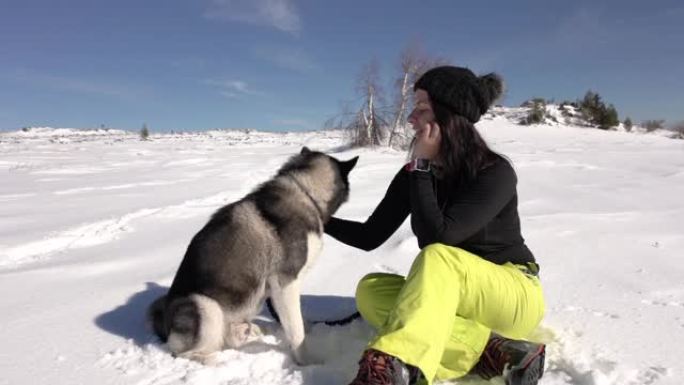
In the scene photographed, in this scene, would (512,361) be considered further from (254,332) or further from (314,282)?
(314,282)

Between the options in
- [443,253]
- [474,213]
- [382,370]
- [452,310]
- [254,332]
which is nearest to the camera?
[382,370]

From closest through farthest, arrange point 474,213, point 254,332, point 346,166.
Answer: point 474,213 < point 254,332 < point 346,166

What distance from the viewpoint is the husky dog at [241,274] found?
8.38 feet

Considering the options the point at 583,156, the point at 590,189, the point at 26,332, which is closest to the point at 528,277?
the point at 26,332

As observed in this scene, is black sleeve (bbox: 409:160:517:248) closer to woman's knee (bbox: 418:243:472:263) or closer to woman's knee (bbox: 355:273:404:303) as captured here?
woman's knee (bbox: 418:243:472:263)

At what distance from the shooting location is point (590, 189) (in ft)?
25.0

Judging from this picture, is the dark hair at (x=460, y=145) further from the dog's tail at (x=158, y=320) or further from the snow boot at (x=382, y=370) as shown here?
the dog's tail at (x=158, y=320)

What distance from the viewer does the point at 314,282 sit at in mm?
4031

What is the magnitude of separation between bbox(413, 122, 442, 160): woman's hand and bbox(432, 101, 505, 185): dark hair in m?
0.03

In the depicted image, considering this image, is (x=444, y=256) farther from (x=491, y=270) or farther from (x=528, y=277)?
(x=528, y=277)

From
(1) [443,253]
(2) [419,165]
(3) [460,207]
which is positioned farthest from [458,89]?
(1) [443,253]

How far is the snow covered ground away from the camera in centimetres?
246

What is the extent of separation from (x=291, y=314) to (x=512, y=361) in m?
1.19

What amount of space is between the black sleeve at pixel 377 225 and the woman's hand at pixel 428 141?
1.72ft
